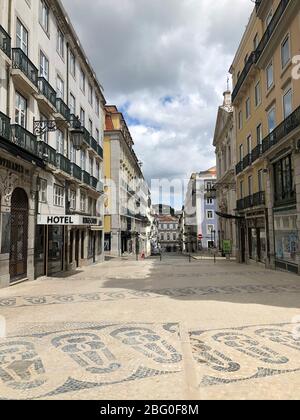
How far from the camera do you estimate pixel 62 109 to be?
62.0 ft

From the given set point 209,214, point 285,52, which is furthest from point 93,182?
point 209,214

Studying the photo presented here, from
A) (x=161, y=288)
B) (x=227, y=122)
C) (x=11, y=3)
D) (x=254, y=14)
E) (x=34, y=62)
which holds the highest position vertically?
(x=254, y=14)

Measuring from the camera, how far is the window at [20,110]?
1386cm

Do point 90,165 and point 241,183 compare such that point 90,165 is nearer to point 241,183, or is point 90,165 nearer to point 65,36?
point 65,36

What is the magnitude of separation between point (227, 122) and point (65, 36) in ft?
69.9

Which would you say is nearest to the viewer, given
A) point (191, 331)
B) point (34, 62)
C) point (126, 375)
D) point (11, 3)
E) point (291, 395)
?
point (291, 395)

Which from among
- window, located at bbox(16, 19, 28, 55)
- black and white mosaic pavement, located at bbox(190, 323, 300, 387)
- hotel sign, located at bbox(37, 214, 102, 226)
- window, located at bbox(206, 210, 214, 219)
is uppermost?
window, located at bbox(16, 19, 28, 55)

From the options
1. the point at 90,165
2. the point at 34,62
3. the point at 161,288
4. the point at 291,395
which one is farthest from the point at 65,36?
the point at 291,395

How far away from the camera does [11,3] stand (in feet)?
43.2

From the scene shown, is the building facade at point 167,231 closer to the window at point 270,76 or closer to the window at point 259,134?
the window at point 259,134

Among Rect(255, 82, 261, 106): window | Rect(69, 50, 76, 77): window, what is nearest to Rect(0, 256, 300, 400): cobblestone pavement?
Rect(255, 82, 261, 106): window

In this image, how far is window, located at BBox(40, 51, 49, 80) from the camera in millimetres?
16500

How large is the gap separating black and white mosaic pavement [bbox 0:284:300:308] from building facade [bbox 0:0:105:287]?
3.05 m

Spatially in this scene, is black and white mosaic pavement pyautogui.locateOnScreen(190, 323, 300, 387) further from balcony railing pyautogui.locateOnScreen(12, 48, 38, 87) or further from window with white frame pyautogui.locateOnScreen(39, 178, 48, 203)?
balcony railing pyautogui.locateOnScreen(12, 48, 38, 87)
